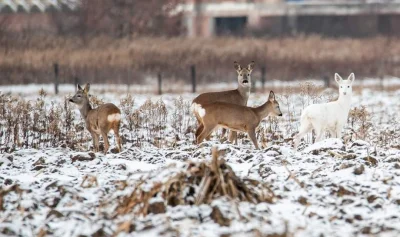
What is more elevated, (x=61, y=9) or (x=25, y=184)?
(x=61, y=9)

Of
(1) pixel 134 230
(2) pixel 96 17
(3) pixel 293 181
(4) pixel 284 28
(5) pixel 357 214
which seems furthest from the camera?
(4) pixel 284 28

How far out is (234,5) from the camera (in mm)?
86188

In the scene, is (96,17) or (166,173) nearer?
(166,173)

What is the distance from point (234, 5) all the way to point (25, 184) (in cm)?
7425

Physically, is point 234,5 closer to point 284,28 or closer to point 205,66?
point 284,28

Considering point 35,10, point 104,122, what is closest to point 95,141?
point 104,122

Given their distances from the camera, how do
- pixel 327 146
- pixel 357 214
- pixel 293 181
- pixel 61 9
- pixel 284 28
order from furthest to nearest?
pixel 284 28
pixel 61 9
pixel 327 146
pixel 293 181
pixel 357 214

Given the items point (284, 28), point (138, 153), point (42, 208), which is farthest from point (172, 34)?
point (42, 208)

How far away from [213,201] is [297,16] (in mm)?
72001

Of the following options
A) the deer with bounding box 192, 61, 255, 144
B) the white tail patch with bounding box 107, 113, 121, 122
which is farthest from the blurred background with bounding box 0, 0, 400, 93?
the white tail patch with bounding box 107, 113, 121, 122

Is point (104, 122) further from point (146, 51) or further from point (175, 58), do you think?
point (146, 51)

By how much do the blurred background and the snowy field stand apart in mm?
20497

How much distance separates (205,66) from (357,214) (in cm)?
3229

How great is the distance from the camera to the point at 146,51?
146 ft
